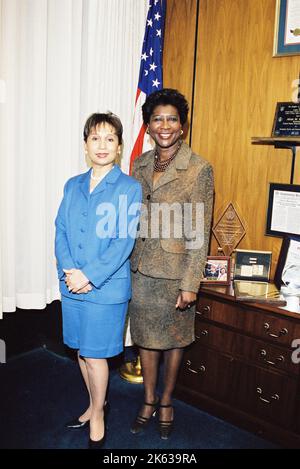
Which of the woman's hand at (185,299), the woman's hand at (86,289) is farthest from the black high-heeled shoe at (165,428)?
the woman's hand at (86,289)

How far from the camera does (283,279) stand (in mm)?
2529

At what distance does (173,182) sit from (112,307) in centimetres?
71

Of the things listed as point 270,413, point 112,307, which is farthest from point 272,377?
point 112,307

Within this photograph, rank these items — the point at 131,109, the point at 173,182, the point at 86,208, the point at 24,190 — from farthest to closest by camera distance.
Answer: the point at 131,109 < the point at 24,190 < the point at 173,182 < the point at 86,208

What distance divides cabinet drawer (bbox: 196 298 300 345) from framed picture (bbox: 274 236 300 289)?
1.01 feet

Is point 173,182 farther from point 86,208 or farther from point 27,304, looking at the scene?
point 27,304

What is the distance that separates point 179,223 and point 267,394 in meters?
1.05

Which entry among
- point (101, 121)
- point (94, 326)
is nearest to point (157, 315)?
point (94, 326)

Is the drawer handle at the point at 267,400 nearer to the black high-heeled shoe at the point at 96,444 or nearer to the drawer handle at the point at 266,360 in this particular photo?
the drawer handle at the point at 266,360

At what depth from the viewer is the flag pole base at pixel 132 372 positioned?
292cm

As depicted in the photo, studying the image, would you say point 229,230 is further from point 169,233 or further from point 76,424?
point 76,424

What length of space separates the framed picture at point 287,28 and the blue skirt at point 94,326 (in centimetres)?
179

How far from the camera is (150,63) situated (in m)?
3.01

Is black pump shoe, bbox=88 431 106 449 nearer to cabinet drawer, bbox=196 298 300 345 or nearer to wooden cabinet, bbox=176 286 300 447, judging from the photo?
wooden cabinet, bbox=176 286 300 447
